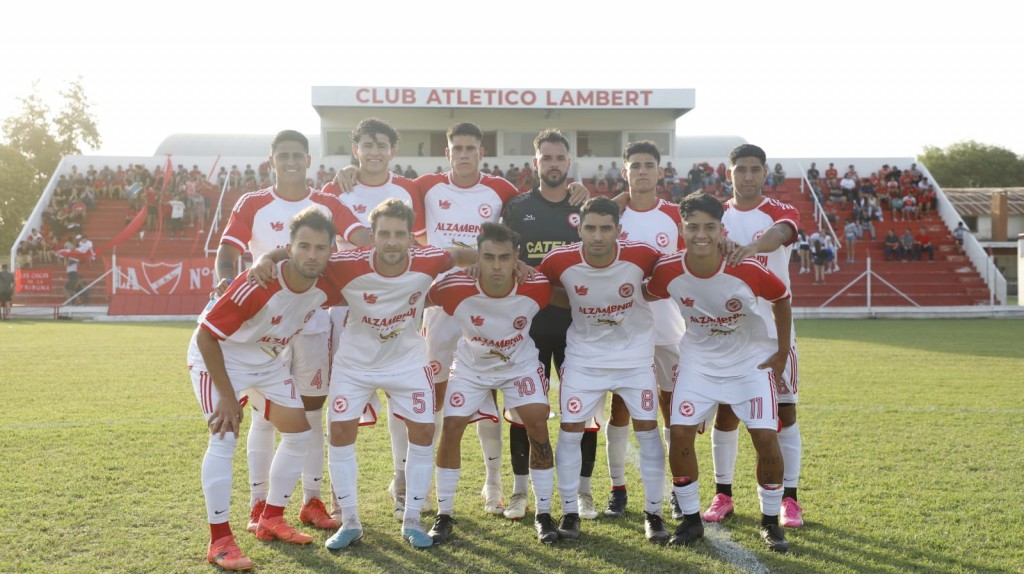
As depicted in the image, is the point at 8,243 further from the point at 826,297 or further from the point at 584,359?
the point at 584,359

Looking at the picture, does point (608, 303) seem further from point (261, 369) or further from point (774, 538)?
point (261, 369)

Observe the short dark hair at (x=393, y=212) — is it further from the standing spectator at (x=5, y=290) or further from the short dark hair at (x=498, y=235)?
the standing spectator at (x=5, y=290)

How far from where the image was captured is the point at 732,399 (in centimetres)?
443

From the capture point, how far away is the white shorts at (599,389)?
4562 mm

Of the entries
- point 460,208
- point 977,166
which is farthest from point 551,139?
point 977,166

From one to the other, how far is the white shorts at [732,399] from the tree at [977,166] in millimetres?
79776

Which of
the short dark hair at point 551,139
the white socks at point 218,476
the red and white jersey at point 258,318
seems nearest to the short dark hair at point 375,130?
the short dark hair at point 551,139

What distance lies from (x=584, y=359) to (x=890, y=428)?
387cm

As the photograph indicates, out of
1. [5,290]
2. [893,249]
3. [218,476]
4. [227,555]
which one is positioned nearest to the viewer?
[227,555]

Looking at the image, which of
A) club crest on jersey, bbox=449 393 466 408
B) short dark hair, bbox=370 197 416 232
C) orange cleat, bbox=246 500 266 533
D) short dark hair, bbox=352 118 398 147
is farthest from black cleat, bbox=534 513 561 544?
short dark hair, bbox=352 118 398 147

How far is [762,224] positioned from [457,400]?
2.21 m

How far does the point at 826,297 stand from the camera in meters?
24.0

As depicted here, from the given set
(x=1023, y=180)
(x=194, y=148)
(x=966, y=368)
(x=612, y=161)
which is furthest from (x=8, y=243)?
(x=1023, y=180)

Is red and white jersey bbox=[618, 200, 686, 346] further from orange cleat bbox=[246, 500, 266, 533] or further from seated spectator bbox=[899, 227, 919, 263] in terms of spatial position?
seated spectator bbox=[899, 227, 919, 263]
